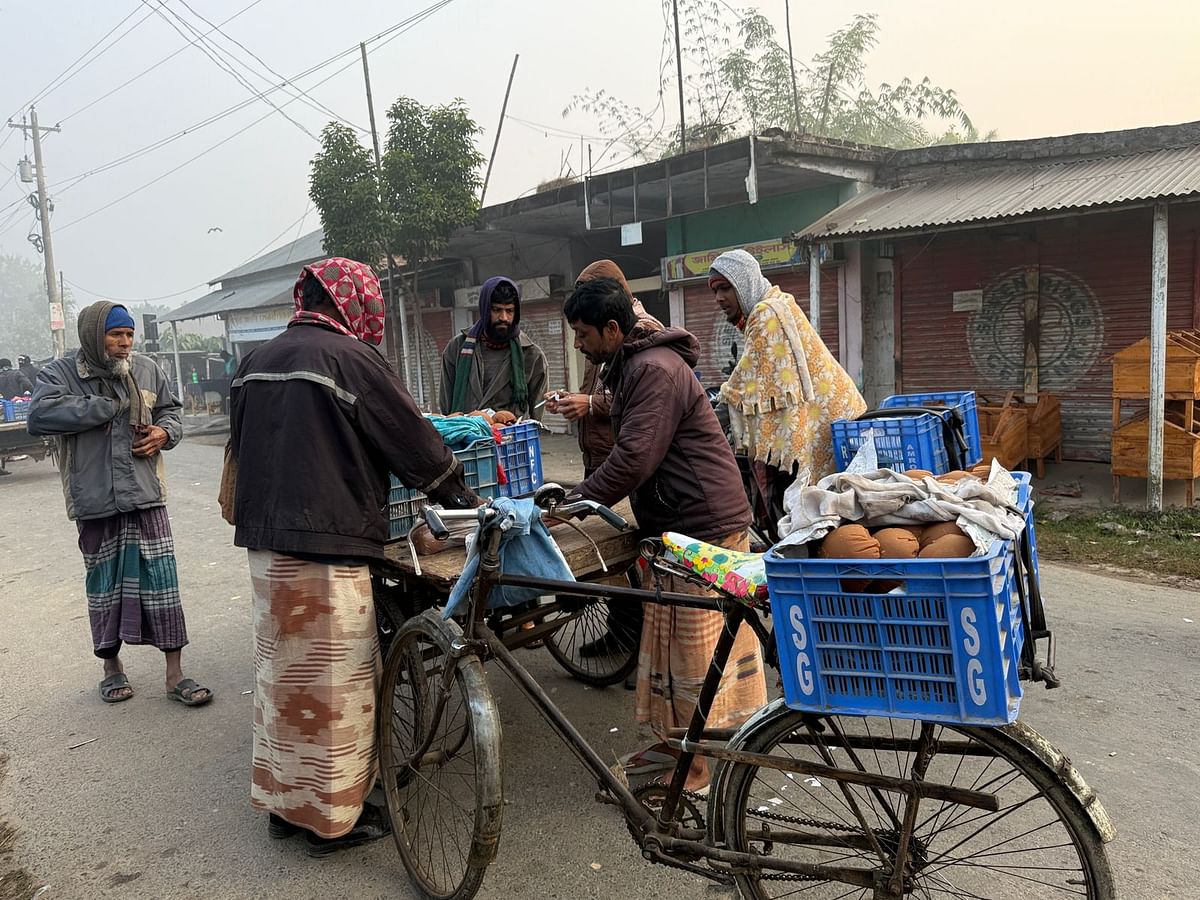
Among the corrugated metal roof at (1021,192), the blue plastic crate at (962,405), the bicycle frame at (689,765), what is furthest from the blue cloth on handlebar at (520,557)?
the corrugated metal roof at (1021,192)

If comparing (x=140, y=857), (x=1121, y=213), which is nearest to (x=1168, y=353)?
(x=1121, y=213)

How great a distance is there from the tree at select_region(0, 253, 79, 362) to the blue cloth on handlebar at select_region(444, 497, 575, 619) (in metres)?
56.4

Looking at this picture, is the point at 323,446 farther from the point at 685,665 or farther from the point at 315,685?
the point at 685,665

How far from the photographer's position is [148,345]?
31078 millimetres

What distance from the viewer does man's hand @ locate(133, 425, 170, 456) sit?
4199 mm

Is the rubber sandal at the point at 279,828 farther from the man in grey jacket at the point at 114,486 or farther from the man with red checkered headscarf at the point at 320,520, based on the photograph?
the man in grey jacket at the point at 114,486

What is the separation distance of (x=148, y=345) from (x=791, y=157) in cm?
2864

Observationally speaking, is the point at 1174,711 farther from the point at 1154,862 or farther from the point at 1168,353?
the point at 1168,353

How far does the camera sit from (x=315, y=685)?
2736 mm

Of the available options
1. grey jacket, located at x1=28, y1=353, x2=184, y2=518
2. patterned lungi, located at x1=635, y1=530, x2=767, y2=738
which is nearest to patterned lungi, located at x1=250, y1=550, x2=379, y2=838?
patterned lungi, located at x1=635, y1=530, x2=767, y2=738

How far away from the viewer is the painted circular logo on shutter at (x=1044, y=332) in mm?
9312

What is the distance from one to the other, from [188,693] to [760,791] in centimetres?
293

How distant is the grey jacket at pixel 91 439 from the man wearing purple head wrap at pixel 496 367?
1.70 metres

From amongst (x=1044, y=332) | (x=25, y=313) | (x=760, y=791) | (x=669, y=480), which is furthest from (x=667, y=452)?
(x=25, y=313)
